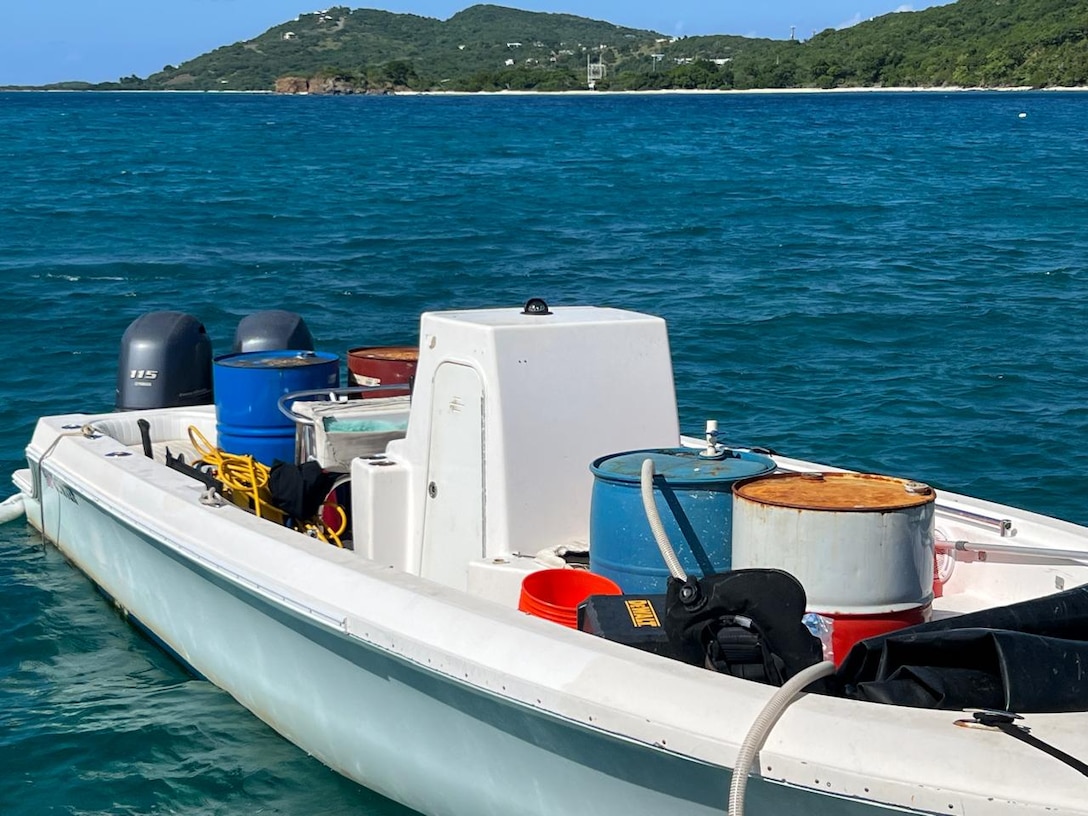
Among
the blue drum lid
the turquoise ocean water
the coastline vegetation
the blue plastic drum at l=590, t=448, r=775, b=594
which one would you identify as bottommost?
the turquoise ocean water

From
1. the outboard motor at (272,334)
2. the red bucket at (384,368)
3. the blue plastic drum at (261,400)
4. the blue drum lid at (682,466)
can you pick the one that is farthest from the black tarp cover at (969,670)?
the outboard motor at (272,334)

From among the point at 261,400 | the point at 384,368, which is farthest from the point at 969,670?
the point at 261,400

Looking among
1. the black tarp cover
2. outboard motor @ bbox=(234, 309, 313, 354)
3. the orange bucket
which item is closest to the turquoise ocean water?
the orange bucket

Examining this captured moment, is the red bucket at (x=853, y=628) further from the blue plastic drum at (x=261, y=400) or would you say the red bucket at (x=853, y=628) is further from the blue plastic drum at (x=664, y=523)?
the blue plastic drum at (x=261, y=400)

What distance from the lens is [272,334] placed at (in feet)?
26.0

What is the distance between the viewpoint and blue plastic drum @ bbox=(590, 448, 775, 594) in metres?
4.73

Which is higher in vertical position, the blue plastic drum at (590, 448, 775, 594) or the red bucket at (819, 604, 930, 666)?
the blue plastic drum at (590, 448, 775, 594)

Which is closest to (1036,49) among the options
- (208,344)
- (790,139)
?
(790,139)

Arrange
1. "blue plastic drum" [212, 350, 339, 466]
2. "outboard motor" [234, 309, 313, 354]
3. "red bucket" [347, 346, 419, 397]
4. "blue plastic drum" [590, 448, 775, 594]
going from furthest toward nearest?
1. "outboard motor" [234, 309, 313, 354]
2. "red bucket" [347, 346, 419, 397]
3. "blue plastic drum" [212, 350, 339, 466]
4. "blue plastic drum" [590, 448, 775, 594]

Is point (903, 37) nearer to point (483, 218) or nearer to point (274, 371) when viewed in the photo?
point (483, 218)

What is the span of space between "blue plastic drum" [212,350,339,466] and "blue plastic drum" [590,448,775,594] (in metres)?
2.34

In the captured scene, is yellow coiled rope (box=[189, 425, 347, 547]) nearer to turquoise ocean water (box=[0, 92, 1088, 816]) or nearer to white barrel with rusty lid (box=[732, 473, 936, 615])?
turquoise ocean water (box=[0, 92, 1088, 816])

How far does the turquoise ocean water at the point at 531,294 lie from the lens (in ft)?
20.3

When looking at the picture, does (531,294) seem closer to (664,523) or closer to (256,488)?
(256,488)
